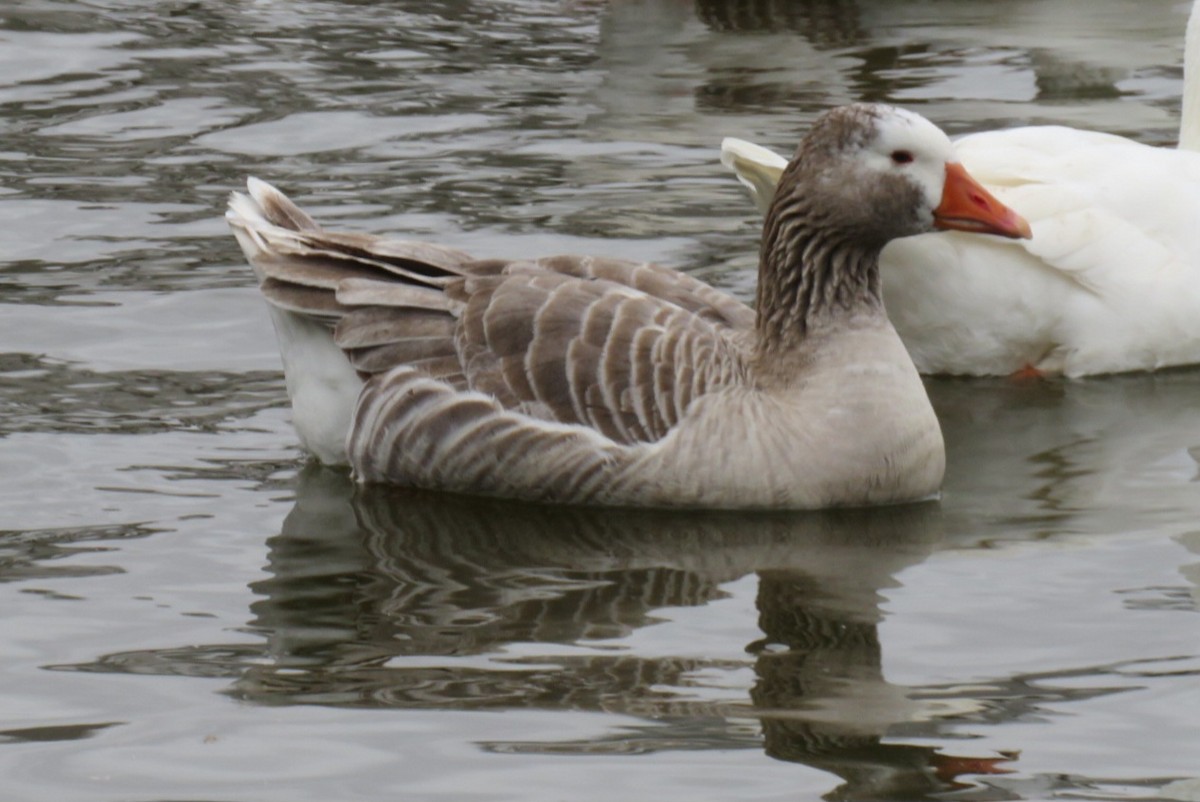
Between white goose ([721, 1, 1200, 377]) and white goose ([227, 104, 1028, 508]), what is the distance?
0.94 metres

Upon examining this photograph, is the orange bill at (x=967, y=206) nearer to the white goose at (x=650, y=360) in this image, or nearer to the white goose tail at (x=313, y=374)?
the white goose at (x=650, y=360)

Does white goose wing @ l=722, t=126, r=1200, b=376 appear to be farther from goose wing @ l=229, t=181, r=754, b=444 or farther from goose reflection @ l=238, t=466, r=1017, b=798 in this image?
goose reflection @ l=238, t=466, r=1017, b=798

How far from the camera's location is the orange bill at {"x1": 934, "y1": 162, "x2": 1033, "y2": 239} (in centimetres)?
810

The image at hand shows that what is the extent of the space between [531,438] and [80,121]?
242 inches

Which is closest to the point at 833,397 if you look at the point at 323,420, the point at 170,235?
the point at 323,420

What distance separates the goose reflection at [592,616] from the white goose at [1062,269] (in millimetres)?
1498

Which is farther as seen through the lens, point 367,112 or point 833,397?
point 367,112

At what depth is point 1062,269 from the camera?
30.6 ft

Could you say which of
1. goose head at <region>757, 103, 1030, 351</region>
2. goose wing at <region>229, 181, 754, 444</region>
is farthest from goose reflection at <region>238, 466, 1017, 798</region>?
goose head at <region>757, 103, 1030, 351</region>

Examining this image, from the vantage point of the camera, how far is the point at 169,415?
8.88m

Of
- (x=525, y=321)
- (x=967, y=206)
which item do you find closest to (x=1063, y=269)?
(x=967, y=206)

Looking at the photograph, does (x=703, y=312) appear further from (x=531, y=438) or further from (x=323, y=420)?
(x=323, y=420)

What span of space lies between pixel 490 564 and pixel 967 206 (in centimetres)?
213

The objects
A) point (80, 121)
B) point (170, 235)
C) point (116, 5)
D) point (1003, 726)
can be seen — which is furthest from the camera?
point (116, 5)
